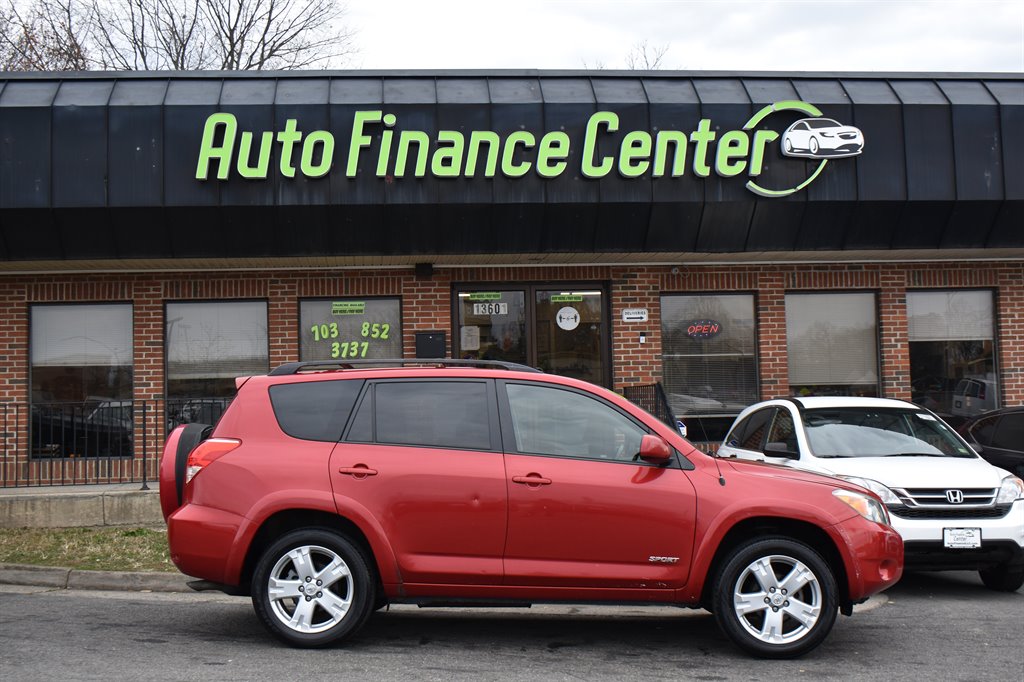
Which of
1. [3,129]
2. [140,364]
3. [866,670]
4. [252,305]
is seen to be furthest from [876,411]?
[3,129]

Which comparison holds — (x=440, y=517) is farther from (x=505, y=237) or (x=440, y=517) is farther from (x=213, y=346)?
(x=213, y=346)

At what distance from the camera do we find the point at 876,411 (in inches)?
367

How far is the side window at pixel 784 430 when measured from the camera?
8953mm

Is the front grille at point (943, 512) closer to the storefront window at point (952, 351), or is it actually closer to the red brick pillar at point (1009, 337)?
the storefront window at point (952, 351)

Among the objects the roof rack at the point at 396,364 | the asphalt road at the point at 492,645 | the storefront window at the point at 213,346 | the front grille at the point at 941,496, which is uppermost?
the storefront window at the point at 213,346

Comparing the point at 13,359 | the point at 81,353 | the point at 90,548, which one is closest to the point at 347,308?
the point at 81,353

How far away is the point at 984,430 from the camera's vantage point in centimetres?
1079

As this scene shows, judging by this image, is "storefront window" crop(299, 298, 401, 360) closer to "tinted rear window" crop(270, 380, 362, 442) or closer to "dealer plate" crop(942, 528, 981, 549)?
"tinted rear window" crop(270, 380, 362, 442)

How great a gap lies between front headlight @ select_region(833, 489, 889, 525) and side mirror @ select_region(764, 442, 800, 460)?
2.52 m

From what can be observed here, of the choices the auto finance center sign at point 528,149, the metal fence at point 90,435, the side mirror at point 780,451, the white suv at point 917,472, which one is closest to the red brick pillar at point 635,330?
the auto finance center sign at point 528,149

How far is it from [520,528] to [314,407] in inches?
60.3

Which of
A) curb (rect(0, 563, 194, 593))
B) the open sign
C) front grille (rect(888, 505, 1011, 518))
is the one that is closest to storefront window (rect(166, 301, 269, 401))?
curb (rect(0, 563, 194, 593))

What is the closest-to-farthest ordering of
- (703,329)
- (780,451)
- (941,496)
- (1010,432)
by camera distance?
1. (941,496)
2. (780,451)
3. (1010,432)
4. (703,329)

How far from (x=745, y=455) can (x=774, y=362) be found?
405cm
